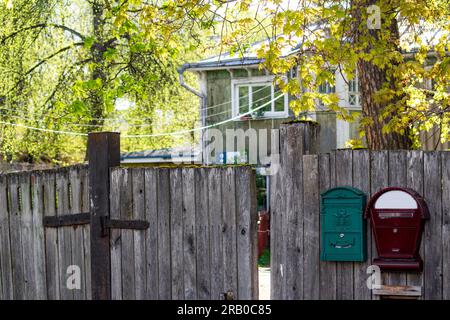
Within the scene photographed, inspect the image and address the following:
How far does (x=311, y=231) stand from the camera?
5688 mm

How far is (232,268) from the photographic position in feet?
19.2

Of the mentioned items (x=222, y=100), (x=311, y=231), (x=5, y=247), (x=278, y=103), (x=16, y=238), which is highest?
(x=222, y=100)

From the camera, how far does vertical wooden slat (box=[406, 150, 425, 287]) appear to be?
17.6 feet

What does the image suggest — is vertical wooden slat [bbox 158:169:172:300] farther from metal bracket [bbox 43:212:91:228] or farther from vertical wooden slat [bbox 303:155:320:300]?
vertical wooden slat [bbox 303:155:320:300]

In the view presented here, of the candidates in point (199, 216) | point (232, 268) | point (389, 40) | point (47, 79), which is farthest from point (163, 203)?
point (47, 79)

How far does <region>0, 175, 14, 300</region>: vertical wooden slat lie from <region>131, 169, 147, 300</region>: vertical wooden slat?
1.59 metres

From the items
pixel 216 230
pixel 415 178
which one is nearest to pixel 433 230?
pixel 415 178

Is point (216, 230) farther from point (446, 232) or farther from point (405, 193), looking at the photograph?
point (446, 232)

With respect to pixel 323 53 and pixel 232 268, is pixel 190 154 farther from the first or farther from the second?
pixel 232 268

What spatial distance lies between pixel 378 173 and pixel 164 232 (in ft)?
6.30

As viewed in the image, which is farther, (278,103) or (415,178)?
(278,103)

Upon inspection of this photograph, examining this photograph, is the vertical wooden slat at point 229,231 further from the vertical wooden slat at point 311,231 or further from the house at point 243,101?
the house at point 243,101

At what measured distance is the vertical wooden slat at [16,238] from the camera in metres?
7.03

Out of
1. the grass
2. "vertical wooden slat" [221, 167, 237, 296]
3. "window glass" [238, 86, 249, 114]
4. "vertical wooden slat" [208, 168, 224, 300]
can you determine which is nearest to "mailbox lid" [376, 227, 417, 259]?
"vertical wooden slat" [221, 167, 237, 296]
